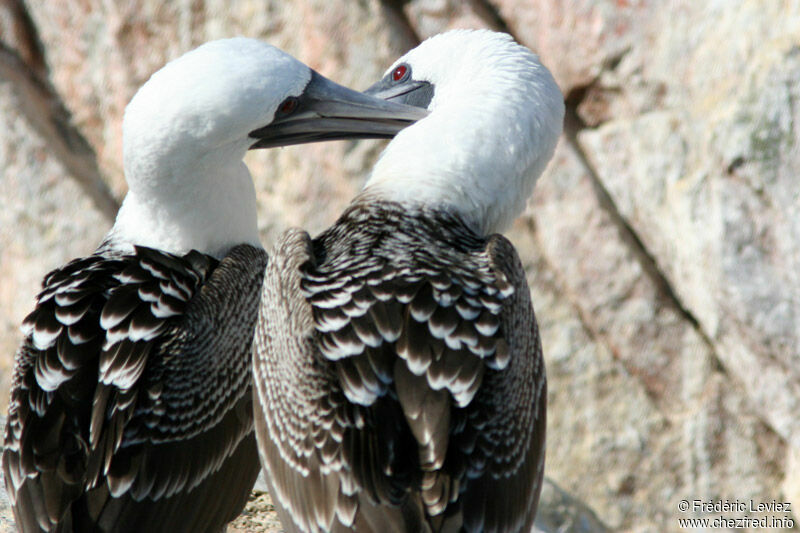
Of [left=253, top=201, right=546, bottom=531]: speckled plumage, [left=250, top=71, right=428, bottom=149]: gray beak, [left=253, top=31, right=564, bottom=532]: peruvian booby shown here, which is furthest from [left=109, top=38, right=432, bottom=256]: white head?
[left=253, top=201, right=546, bottom=531]: speckled plumage

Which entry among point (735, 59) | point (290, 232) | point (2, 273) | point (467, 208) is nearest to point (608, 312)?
point (735, 59)

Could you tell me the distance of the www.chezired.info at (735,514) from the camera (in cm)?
761

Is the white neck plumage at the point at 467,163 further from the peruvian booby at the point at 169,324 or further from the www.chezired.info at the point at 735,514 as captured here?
the www.chezired.info at the point at 735,514

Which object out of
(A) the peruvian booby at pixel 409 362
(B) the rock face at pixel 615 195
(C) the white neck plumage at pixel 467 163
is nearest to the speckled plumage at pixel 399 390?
(A) the peruvian booby at pixel 409 362

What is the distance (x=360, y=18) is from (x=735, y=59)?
3.08 m

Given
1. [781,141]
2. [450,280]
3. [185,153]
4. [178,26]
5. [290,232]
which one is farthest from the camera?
[178,26]

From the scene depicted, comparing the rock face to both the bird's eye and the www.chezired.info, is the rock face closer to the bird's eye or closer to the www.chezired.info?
the www.chezired.info

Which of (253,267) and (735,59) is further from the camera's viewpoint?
(735,59)

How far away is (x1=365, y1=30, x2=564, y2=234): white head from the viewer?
12.5 ft

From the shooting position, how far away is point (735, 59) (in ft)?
22.2

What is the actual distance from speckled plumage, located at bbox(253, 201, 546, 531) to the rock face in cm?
373

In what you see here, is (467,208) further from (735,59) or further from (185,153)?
(735,59)

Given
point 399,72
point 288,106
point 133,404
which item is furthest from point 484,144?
point 133,404

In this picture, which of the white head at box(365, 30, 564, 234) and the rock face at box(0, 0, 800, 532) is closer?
the white head at box(365, 30, 564, 234)
